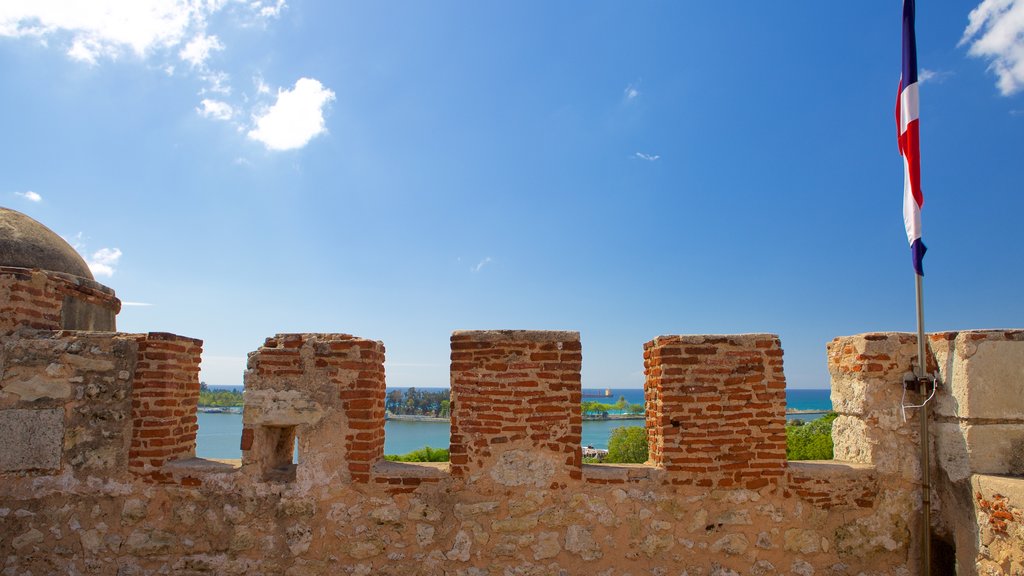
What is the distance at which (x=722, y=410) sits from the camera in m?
4.16

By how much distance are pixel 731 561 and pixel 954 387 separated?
6.64 ft

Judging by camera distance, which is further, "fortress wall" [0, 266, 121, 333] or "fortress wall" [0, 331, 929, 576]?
"fortress wall" [0, 266, 121, 333]

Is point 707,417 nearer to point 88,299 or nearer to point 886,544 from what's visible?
point 886,544

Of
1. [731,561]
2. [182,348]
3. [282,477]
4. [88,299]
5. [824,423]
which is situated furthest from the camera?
[824,423]

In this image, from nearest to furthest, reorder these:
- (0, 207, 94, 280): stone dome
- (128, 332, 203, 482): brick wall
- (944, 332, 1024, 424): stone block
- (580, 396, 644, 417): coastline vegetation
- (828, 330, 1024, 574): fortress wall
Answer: (828, 330, 1024, 574): fortress wall → (944, 332, 1024, 424): stone block → (128, 332, 203, 482): brick wall → (0, 207, 94, 280): stone dome → (580, 396, 644, 417): coastline vegetation

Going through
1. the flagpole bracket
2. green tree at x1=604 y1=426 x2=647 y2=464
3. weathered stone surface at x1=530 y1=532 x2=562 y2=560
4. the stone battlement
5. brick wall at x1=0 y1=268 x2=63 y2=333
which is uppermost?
brick wall at x1=0 y1=268 x2=63 y2=333

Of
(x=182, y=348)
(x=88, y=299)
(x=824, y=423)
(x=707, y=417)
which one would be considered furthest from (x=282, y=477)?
(x=824, y=423)

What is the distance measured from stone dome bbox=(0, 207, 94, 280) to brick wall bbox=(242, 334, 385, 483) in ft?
8.92

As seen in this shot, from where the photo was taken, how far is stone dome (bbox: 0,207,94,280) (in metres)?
5.18

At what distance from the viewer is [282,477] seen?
173 inches

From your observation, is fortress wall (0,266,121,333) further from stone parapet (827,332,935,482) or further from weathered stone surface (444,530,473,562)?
stone parapet (827,332,935,482)

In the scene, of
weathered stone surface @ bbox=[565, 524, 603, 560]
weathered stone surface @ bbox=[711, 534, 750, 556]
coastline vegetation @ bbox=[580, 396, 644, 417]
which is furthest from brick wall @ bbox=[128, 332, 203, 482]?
weathered stone surface @ bbox=[711, 534, 750, 556]

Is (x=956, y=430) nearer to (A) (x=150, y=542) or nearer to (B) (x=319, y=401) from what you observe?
(B) (x=319, y=401)

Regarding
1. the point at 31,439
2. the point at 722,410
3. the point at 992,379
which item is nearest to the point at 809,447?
the point at 992,379
